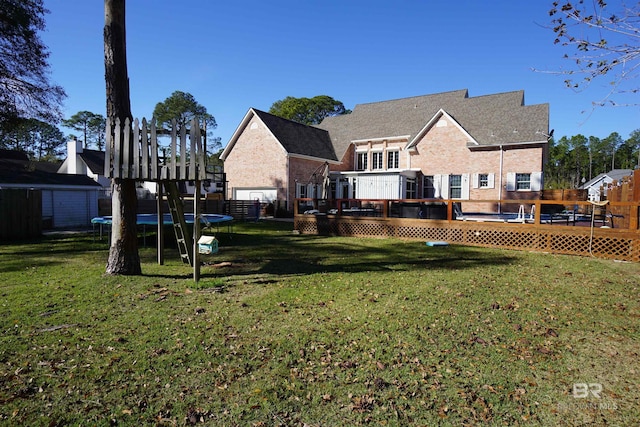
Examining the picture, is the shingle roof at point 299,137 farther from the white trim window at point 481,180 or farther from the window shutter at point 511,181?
the window shutter at point 511,181

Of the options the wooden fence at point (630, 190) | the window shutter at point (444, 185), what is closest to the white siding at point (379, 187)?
the window shutter at point (444, 185)

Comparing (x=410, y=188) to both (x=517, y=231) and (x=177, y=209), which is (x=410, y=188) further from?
(x=177, y=209)

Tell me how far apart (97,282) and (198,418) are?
5.29 meters

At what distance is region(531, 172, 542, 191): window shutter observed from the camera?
2211 centimetres

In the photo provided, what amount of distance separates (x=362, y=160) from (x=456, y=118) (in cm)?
787

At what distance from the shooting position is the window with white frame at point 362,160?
30.4 meters

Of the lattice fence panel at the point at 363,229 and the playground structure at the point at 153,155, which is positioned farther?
the lattice fence panel at the point at 363,229

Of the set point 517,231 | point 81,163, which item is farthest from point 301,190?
point 81,163

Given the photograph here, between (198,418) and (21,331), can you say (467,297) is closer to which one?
(198,418)

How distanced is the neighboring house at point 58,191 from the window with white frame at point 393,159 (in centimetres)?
2005

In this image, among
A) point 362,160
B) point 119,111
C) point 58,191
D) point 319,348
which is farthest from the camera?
point 362,160

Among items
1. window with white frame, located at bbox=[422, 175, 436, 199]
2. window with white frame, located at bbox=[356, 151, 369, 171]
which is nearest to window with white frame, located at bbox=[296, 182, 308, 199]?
window with white frame, located at bbox=[356, 151, 369, 171]

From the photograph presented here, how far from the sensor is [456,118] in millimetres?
27156

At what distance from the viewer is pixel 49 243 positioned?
1316 centimetres
